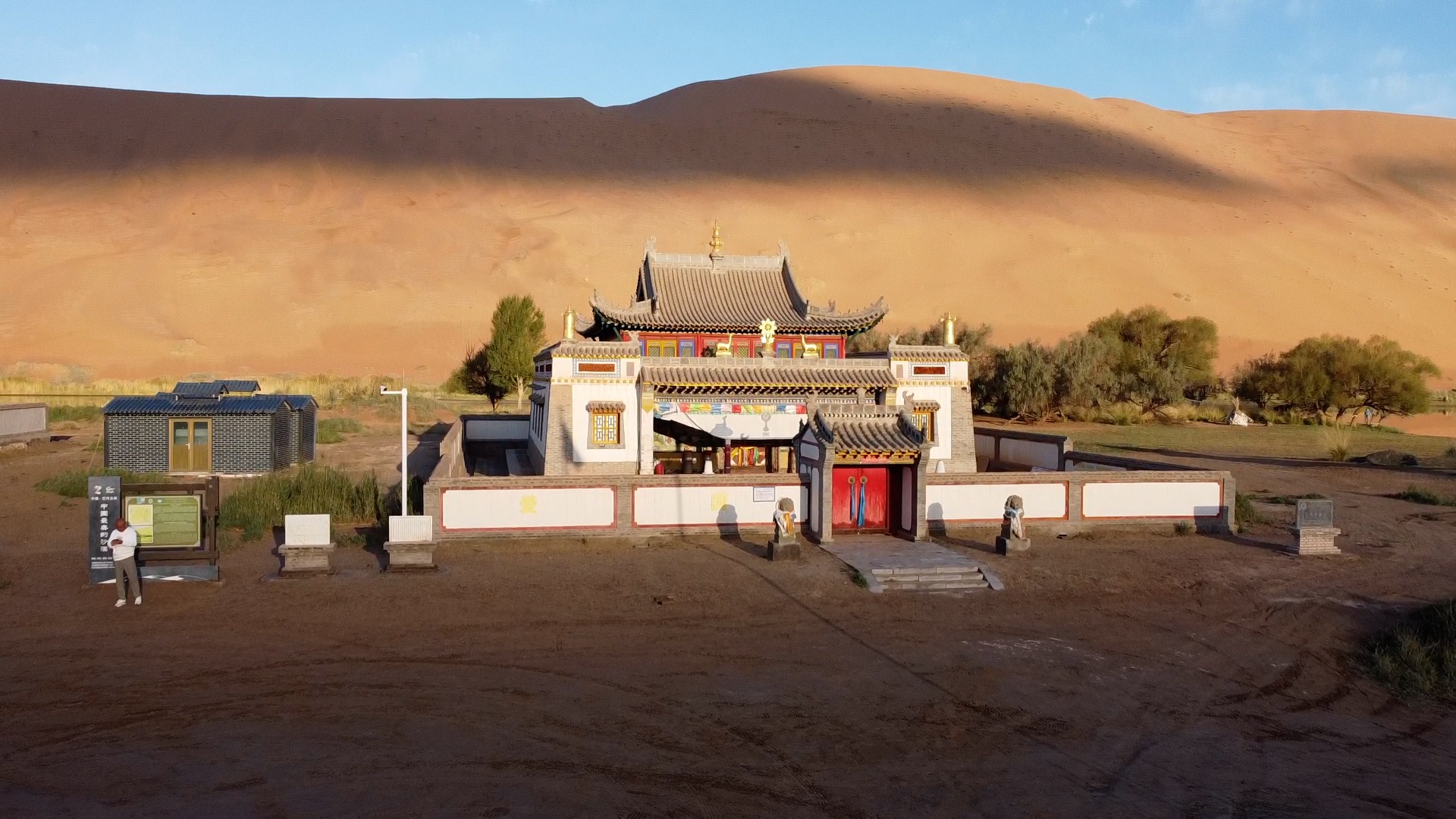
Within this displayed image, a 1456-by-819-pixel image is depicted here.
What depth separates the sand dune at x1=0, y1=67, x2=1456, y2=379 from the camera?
70562 millimetres

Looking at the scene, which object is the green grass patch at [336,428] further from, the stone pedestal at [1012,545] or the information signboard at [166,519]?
the stone pedestal at [1012,545]

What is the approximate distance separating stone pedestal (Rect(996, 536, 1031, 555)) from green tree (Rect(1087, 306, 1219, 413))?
39408 mm

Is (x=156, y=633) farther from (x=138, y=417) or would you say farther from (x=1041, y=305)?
(x=1041, y=305)

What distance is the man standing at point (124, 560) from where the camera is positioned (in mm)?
13719

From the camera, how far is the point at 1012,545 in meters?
18.3

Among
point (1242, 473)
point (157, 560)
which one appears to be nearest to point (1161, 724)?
point (157, 560)

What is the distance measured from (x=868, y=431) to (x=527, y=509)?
23.4ft

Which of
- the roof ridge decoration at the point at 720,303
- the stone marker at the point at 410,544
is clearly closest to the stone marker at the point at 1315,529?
the roof ridge decoration at the point at 720,303

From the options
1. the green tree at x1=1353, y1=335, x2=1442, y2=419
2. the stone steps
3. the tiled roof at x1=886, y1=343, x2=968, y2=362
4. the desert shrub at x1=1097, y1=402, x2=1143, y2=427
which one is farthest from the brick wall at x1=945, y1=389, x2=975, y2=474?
the green tree at x1=1353, y1=335, x2=1442, y2=419

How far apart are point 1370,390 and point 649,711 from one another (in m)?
55.1

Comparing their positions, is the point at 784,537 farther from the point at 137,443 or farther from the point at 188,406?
the point at 137,443

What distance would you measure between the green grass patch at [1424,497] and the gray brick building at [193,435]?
106 feet

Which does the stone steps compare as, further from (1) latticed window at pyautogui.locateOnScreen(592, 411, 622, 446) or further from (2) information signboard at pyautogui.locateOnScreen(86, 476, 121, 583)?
(2) information signboard at pyautogui.locateOnScreen(86, 476, 121, 583)

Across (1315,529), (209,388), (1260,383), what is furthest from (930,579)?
(1260,383)
